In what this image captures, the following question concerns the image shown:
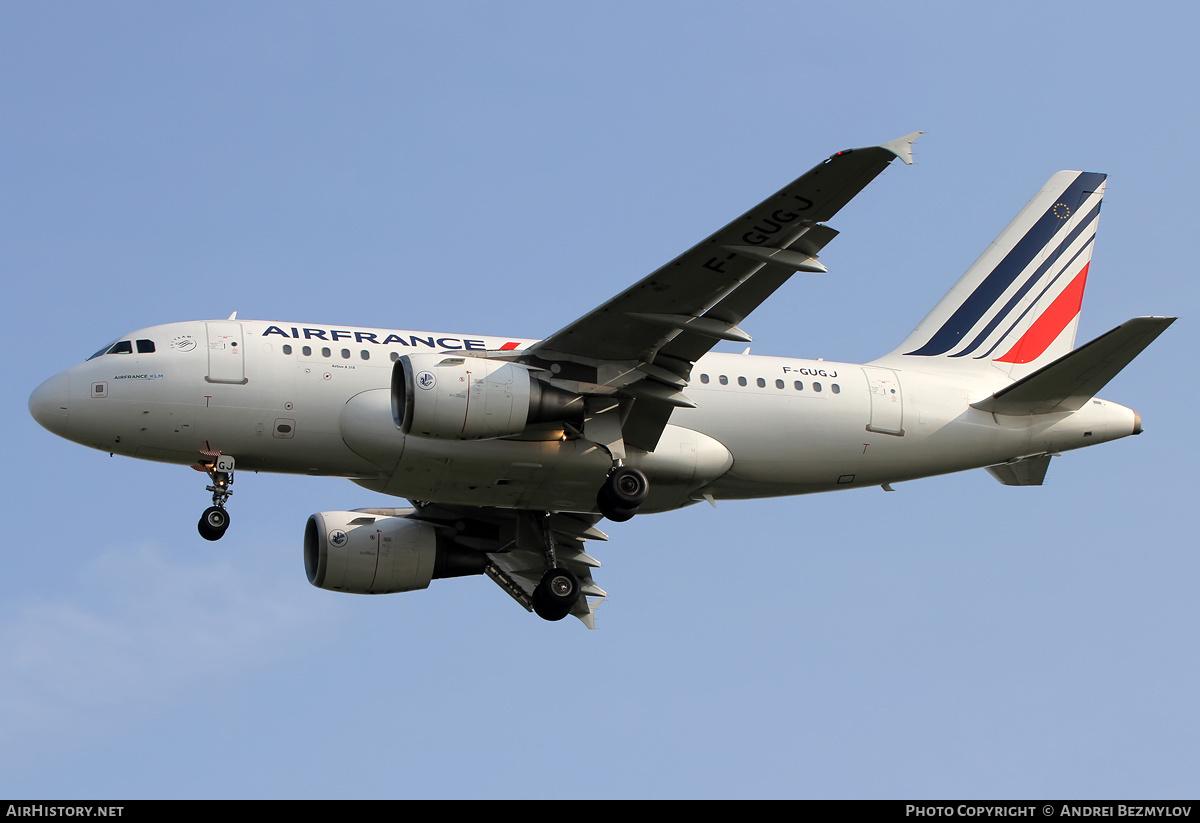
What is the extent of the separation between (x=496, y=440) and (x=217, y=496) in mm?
5652

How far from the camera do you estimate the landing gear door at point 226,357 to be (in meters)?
30.5

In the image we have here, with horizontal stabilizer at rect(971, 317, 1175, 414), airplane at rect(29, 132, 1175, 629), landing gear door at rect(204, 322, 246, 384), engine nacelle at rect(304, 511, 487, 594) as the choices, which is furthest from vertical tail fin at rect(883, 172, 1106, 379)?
landing gear door at rect(204, 322, 246, 384)

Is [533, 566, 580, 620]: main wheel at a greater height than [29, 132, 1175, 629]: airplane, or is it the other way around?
[29, 132, 1175, 629]: airplane

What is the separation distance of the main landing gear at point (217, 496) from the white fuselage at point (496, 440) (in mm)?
268

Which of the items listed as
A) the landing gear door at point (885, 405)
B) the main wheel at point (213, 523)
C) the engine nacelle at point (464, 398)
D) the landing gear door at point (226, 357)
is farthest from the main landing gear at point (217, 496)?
the landing gear door at point (885, 405)

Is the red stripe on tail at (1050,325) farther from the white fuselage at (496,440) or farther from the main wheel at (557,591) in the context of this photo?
the main wheel at (557,591)

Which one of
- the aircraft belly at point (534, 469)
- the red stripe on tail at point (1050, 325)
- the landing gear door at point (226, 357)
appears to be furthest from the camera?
the red stripe on tail at point (1050, 325)

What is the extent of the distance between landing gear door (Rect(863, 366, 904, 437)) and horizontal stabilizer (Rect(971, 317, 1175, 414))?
6.05 ft

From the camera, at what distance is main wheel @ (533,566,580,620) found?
34688 millimetres

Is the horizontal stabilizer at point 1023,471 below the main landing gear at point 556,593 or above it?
above

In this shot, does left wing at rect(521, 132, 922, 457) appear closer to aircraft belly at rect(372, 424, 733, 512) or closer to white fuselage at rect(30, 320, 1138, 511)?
aircraft belly at rect(372, 424, 733, 512)
